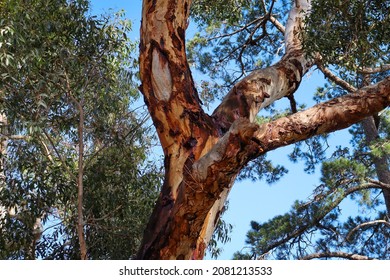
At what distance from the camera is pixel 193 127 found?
3.92m

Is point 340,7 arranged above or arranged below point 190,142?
above

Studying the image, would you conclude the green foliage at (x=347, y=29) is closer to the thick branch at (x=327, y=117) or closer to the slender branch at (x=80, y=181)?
the thick branch at (x=327, y=117)

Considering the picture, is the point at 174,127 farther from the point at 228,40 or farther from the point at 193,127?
the point at 228,40

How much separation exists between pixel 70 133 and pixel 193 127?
3.00 m

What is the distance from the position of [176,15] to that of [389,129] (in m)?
5.35

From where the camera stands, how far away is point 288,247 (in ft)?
24.2

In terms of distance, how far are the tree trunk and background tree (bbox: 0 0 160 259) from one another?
1.39 m

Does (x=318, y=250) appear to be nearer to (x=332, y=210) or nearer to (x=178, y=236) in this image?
(x=332, y=210)

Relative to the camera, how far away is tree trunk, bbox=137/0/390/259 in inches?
125

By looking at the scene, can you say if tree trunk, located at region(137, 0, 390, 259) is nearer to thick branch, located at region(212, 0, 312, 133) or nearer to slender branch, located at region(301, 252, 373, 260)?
thick branch, located at region(212, 0, 312, 133)

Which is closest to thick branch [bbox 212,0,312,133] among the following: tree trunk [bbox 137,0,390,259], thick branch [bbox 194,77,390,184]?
tree trunk [bbox 137,0,390,259]

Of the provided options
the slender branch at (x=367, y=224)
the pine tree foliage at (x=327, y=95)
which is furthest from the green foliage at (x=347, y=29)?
the slender branch at (x=367, y=224)

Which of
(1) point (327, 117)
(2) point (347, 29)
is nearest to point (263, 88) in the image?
(1) point (327, 117)

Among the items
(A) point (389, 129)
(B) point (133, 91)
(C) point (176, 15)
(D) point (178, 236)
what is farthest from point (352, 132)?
(D) point (178, 236)
